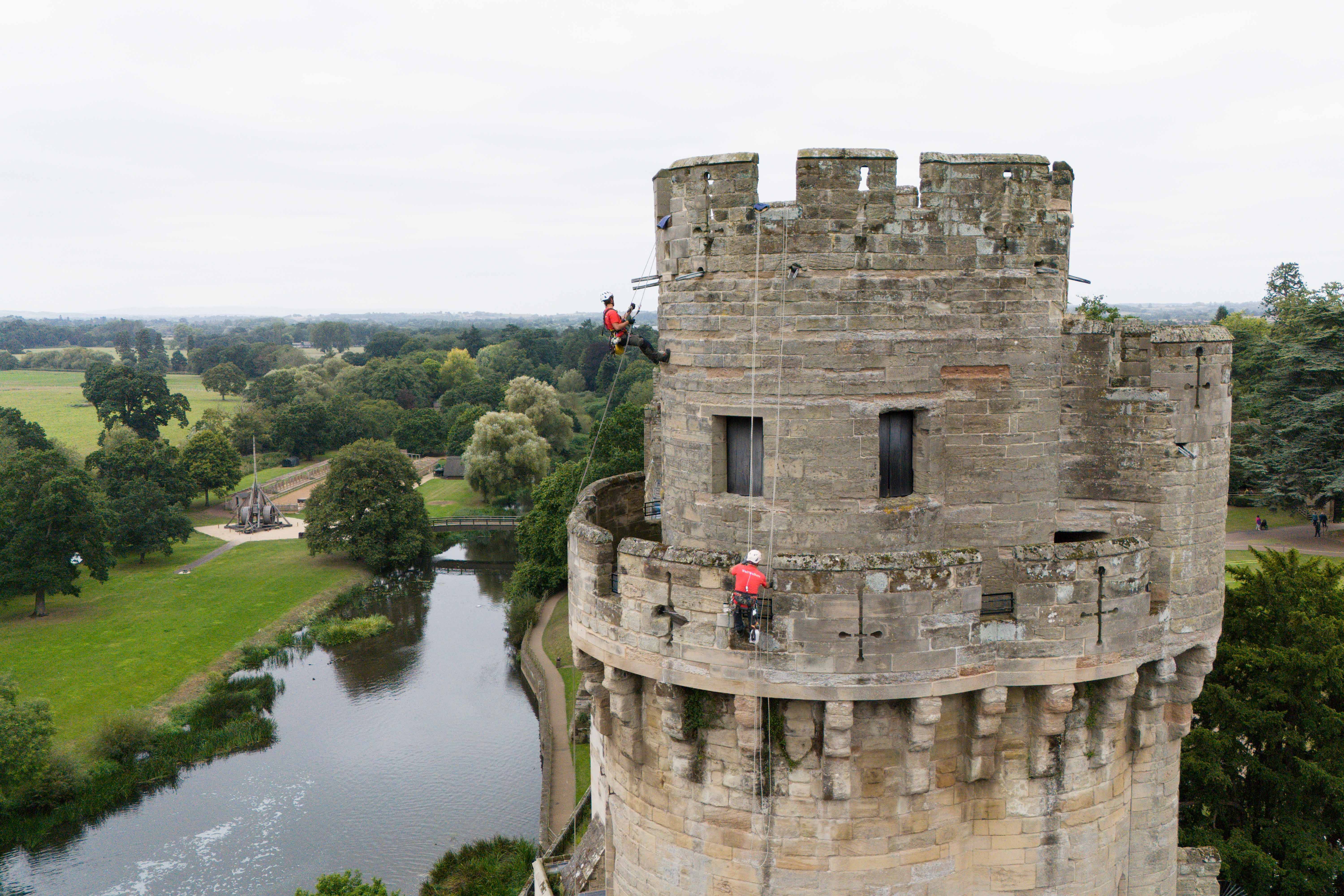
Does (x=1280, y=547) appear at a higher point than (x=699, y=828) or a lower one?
lower

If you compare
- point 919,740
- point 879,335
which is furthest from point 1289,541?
point 879,335

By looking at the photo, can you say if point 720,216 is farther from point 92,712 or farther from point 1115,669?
point 92,712

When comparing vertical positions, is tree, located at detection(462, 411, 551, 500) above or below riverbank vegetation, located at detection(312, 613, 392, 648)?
above

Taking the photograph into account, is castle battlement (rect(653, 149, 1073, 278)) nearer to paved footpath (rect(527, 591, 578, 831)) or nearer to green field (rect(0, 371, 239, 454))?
paved footpath (rect(527, 591, 578, 831))

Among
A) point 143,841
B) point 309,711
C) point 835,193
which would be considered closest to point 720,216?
point 835,193

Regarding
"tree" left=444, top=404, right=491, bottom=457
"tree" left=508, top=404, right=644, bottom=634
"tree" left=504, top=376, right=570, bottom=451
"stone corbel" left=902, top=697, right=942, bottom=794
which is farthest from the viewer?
"tree" left=444, top=404, right=491, bottom=457

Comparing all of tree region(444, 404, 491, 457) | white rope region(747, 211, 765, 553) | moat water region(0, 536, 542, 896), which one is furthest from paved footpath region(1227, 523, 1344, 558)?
tree region(444, 404, 491, 457)

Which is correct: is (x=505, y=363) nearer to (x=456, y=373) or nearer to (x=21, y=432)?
(x=456, y=373)
